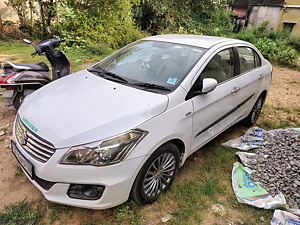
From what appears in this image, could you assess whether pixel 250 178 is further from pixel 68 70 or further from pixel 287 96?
pixel 287 96

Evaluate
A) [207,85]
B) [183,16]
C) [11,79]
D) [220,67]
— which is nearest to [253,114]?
[220,67]

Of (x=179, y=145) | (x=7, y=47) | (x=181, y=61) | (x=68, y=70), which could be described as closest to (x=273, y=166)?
(x=179, y=145)

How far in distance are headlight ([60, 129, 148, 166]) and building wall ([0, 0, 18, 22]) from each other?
11072 millimetres

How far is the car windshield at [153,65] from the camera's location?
2592 millimetres

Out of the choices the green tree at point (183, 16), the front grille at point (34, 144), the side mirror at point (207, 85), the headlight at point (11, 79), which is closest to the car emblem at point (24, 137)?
the front grille at point (34, 144)

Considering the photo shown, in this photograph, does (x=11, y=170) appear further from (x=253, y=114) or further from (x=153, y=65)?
(x=253, y=114)

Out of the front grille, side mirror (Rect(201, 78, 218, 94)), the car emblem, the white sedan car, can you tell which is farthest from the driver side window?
the car emblem

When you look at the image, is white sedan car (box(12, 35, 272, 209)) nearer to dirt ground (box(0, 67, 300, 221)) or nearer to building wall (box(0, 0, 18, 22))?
dirt ground (box(0, 67, 300, 221))

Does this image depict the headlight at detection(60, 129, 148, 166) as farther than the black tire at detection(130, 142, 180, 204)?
No

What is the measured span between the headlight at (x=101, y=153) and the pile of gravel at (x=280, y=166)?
1838mm

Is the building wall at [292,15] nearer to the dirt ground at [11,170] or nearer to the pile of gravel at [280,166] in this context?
the dirt ground at [11,170]

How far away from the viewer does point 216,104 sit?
9.50 ft

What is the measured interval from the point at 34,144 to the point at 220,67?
239 cm

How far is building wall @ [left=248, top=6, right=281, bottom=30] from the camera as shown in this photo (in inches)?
771
